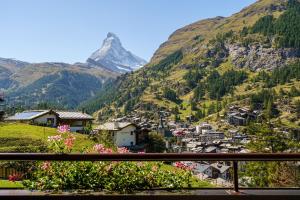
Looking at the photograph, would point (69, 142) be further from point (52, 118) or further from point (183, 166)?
point (52, 118)

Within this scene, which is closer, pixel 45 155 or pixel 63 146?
pixel 45 155

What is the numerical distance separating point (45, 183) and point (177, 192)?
2.62 meters

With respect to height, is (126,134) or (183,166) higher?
(126,134)

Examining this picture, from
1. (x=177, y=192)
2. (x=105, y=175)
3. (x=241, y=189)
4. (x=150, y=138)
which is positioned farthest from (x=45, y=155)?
(x=150, y=138)

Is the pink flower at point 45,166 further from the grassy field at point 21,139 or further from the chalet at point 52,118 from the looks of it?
the chalet at point 52,118

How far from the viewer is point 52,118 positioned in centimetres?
9675

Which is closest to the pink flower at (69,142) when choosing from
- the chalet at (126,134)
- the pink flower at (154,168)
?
the pink flower at (154,168)

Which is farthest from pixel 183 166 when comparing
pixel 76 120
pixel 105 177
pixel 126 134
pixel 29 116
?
pixel 76 120

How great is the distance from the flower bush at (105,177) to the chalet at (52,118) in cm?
7954

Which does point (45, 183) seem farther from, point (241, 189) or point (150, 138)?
point (150, 138)

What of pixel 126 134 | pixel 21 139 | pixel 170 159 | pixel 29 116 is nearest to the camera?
pixel 170 159

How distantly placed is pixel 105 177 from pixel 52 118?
90.2 metres

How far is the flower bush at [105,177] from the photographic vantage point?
882 centimetres

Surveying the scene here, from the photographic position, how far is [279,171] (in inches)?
543
